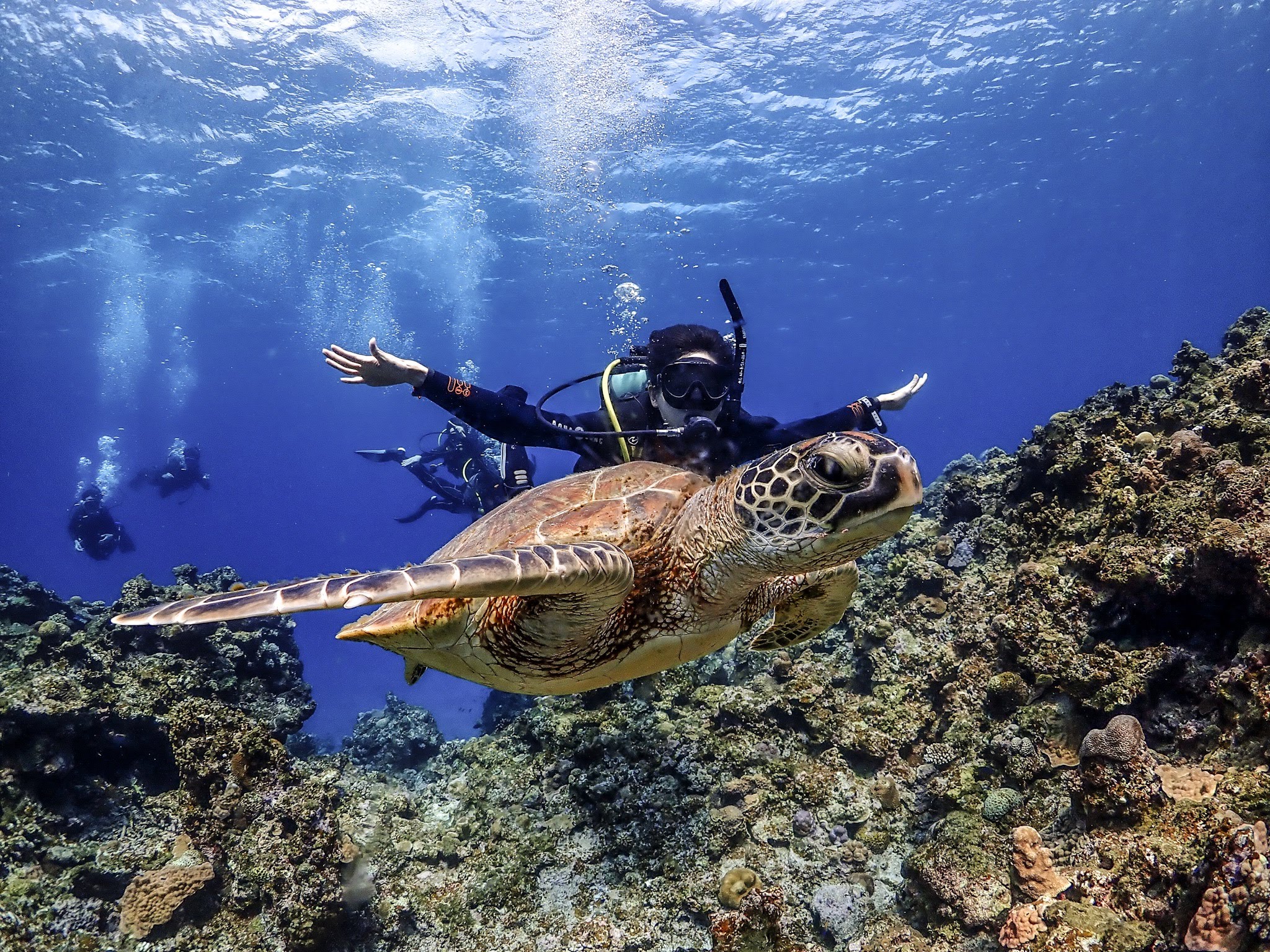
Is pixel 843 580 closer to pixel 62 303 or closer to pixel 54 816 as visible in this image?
pixel 54 816

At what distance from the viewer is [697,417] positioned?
13.1ft

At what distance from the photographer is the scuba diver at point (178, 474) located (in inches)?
679

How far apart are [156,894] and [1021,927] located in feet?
15.0

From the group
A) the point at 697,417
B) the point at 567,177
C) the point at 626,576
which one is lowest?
the point at 626,576

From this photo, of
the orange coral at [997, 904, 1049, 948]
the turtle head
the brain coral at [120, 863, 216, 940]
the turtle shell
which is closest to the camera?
the turtle head

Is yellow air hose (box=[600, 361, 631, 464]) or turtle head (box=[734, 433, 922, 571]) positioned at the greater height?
yellow air hose (box=[600, 361, 631, 464])

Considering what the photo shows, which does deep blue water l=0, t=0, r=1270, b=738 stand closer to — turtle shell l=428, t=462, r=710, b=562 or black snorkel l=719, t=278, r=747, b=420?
black snorkel l=719, t=278, r=747, b=420

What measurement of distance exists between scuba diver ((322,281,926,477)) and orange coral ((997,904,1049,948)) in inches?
100

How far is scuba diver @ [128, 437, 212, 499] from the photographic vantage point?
1725 centimetres

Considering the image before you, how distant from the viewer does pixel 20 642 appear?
17.2ft

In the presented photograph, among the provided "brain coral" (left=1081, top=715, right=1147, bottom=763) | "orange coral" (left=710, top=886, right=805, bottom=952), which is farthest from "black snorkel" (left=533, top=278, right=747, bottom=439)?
"brain coral" (left=1081, top=715, right=1147, bottom=763)

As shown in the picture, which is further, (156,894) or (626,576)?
(156,894)

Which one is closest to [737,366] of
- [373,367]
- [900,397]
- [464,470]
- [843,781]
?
[900,397]

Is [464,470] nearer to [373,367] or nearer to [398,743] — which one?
[398,743]
